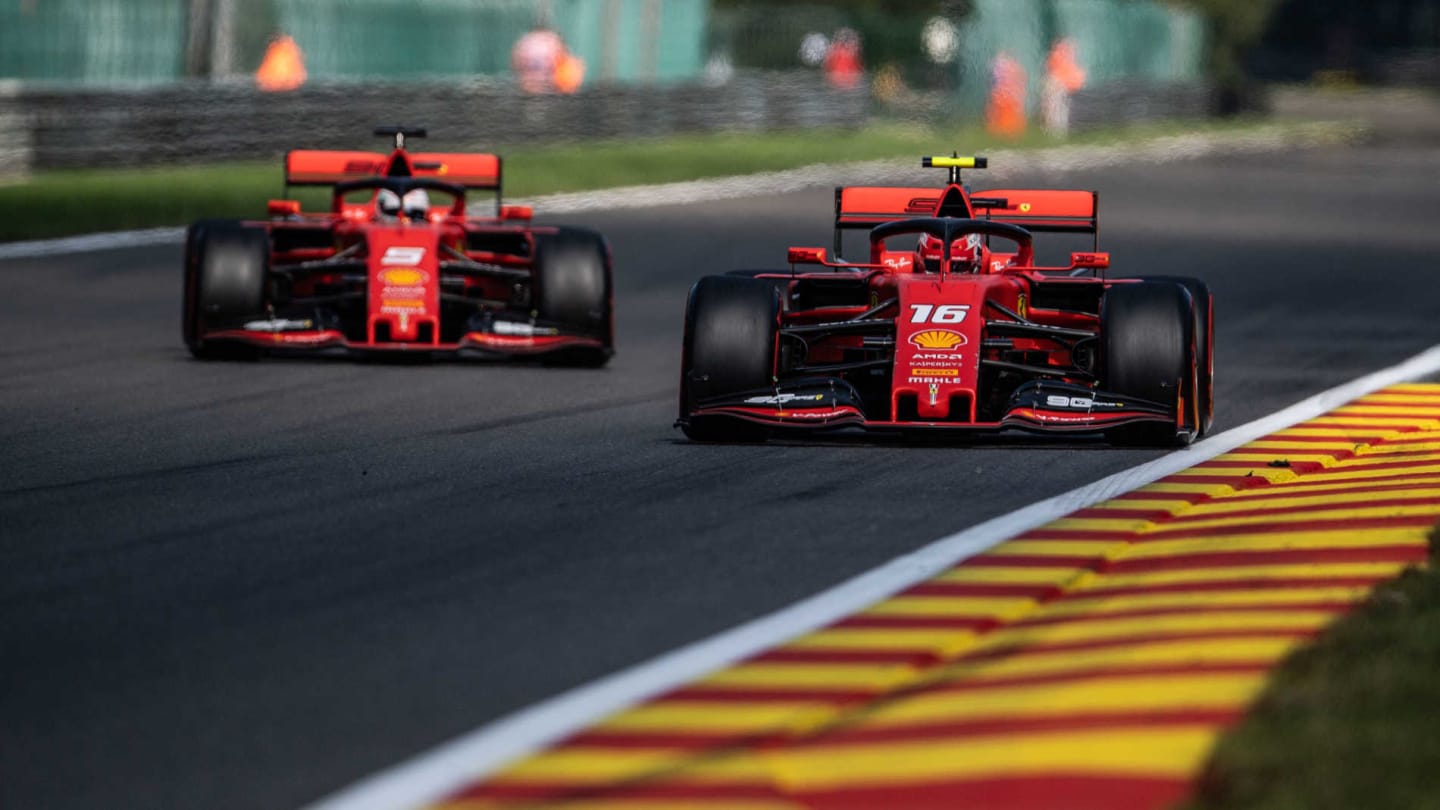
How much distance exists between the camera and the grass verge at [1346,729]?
4.91 metres

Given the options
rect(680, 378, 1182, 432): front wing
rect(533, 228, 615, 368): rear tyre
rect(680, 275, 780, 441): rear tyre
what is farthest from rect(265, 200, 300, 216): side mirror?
rect(680, 378, 1182, 432): front wing

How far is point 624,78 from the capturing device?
1756 inches

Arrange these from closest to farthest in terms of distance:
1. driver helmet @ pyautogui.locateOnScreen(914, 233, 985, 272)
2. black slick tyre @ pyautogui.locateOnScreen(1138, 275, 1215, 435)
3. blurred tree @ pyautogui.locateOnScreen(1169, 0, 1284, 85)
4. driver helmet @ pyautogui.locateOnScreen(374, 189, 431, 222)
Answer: black slick tyre @ pyautogui.locateOnScreen(1138, 275, 1215, 435) < driver helmet @ pyautogui.locateOnScreen(914, 233, 985, 272) < driver helmet @ pyautogui.locateOnScreen(374, 189, 431, 222) < blurred tree @ pyautogui.locateOnScreen(1169, 0, 1284, 85)

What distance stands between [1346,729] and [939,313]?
226 inches

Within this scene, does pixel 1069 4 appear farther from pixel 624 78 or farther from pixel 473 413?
pixel 473 413

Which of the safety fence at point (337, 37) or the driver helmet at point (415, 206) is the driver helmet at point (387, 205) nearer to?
the driver helmet at point (415, 206)

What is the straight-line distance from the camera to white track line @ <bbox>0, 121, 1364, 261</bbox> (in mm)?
23219

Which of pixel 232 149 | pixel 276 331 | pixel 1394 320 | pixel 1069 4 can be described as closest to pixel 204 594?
pixel 276 331

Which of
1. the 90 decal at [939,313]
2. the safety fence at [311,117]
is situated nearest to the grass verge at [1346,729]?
the 90 decal at [939,313]

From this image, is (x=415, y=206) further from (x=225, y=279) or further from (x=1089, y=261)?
(x=1089, y=261)

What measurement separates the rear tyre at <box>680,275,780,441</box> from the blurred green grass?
12077 millimetres

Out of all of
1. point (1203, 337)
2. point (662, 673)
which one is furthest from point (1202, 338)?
point (662, 673)

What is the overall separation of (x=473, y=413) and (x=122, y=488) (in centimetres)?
307

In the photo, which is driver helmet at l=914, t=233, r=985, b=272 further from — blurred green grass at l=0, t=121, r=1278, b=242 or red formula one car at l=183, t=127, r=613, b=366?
blurred green grass at l=0, t=121, r=1278, b=242
